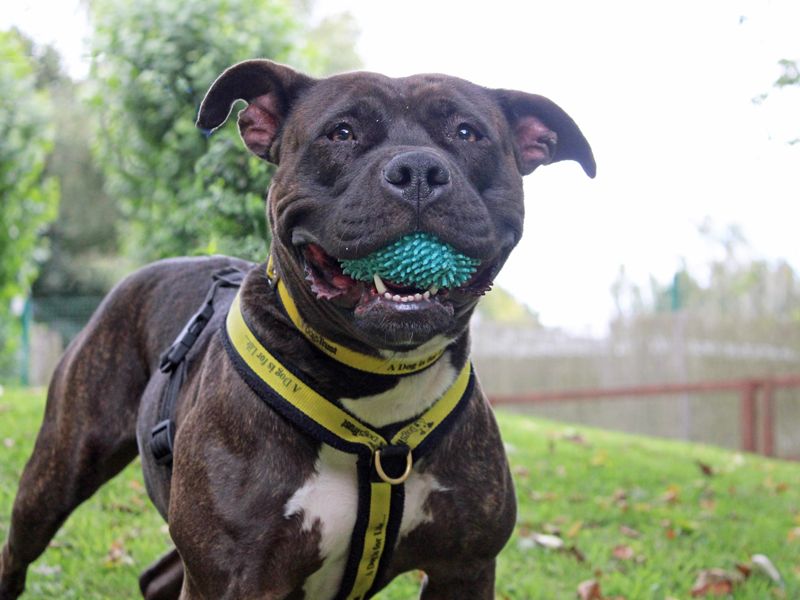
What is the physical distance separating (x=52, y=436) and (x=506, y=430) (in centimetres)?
578

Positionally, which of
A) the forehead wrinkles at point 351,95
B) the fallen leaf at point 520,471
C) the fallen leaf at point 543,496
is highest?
the forehead wrinkles at point 351,95

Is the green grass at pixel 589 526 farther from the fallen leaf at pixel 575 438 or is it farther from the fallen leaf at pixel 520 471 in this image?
the fallen leaf at pixel 575 438

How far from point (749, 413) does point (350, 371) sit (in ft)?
29.6

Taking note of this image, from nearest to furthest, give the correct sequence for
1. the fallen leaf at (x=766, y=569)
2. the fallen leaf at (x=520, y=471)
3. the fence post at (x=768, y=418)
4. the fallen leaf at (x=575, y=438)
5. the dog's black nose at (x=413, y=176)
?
the dog's black nose at (x=413, y=176) → the fallen leaf at (x=766, y=569) → the fallen leaf at (x=520, y=471) → the fallen leaf at (x=575, y=438) → the fence post at (x=768, y=418)

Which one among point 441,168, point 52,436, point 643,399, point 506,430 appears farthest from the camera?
point 643,399

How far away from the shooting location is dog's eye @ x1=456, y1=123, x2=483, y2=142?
2717mm

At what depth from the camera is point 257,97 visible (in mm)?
2980

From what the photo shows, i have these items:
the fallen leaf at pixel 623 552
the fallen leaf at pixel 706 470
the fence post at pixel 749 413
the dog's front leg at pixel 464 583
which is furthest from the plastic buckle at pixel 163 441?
the fence post at pixel 749 413

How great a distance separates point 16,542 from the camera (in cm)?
369

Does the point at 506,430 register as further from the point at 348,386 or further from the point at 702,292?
the point at 348,386

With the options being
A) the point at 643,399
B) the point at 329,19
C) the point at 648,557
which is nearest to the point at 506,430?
the point at 648,557

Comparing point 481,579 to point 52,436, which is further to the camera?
point 52,436

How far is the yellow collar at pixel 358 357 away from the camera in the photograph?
8.80 feet

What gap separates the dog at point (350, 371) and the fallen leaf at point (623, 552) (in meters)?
2.54
